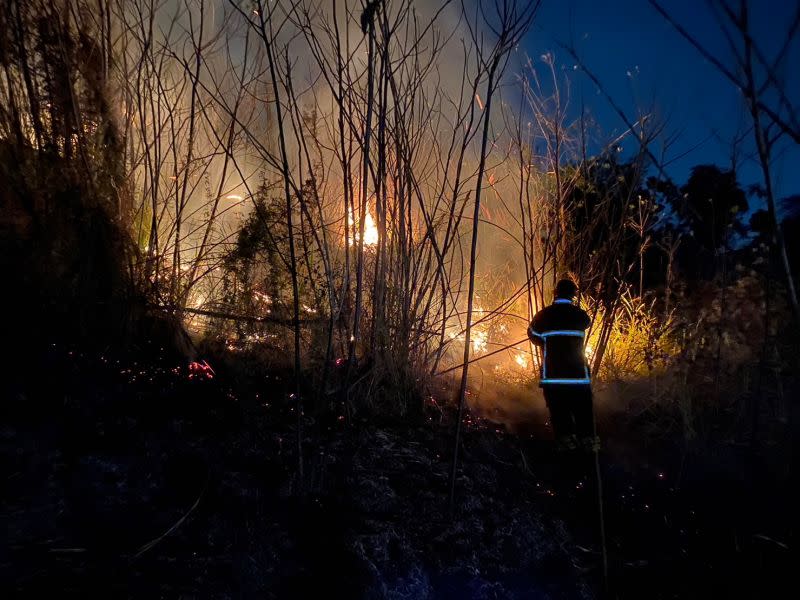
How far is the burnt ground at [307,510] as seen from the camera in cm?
216

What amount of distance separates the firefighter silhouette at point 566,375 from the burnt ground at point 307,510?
28cm

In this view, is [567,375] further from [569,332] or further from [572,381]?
[569,332]

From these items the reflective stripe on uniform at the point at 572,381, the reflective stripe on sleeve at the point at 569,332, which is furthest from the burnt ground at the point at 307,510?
the reflective stripe on sleeve at the point at 569,332

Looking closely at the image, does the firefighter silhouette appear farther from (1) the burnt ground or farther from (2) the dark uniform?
(1) the burnt ground

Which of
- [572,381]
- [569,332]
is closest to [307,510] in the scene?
[572,381]

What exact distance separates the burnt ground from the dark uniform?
0.94 feet

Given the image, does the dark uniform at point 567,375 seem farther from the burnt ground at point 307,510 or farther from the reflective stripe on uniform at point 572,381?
the burnt ground at point 307,510

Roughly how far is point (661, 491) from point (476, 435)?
1376 millimetres

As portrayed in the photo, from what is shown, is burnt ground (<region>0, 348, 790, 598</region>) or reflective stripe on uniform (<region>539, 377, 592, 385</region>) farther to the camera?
reflective stripe on uniform (<region>539, 377, 592, 385</region>)

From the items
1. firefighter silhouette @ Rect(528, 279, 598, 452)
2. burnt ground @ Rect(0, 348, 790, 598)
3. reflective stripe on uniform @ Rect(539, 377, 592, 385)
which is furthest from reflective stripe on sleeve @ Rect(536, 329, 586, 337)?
burnt ground @ Rect(0, 348, 790, 598)

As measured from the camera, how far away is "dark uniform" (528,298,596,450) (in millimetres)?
3768

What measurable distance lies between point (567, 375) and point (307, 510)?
219 centimetres

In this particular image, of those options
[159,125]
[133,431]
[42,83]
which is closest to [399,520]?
[133,431]

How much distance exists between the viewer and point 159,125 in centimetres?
359
